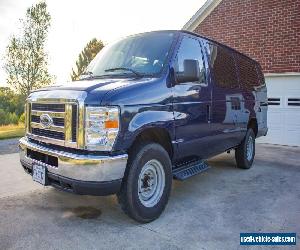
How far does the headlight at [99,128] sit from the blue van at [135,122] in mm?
10

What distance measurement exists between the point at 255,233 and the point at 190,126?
5.36 ft

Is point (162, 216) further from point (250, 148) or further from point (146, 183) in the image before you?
point (250, 148)

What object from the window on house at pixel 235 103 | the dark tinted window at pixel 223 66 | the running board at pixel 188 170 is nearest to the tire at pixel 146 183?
the running board at pixel 188 170

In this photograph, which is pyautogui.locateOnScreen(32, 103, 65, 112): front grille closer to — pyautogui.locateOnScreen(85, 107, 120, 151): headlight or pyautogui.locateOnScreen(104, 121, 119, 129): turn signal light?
pyautogui.locateOnScreen(85, 107, 120, 151): headlight

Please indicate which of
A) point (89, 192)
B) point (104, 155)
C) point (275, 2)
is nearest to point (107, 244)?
point (89, 192)

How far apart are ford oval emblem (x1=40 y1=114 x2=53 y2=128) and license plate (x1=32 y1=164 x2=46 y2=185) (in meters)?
0.49

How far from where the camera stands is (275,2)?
1141 centimetres

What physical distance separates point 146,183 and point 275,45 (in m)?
9.12

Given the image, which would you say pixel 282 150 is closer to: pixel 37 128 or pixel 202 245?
pixel 202 245

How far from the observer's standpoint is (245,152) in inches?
286

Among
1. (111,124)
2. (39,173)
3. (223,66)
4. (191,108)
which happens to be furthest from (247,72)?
(39,173)

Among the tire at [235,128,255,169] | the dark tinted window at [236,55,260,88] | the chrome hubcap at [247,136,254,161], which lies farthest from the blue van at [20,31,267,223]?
the chrome hubcap at [247,136,254,161]

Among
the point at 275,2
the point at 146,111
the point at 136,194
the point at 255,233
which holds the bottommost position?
the point at 255,233

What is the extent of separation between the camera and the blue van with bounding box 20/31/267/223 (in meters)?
3.56
